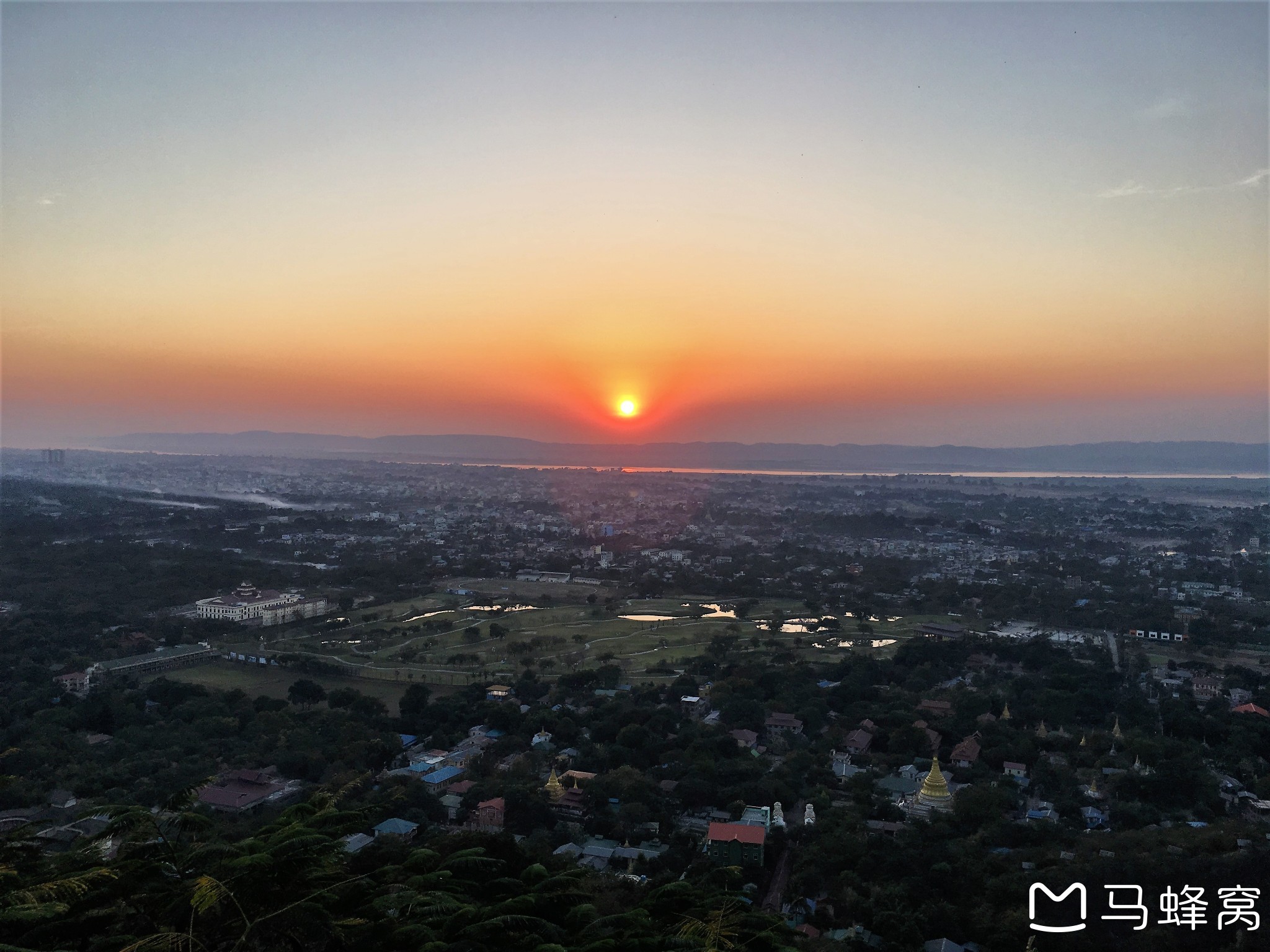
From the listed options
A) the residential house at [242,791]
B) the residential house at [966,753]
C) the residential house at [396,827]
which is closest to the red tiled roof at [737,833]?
the residential house at [396,827]

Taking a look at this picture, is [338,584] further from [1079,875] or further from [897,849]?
[1079,875]

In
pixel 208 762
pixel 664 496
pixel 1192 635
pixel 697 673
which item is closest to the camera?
pixel 208 762

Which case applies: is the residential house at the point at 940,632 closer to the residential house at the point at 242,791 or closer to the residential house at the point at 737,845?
the residential house at the point at 737,845

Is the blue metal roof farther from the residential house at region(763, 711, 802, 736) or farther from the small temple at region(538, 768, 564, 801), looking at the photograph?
the residential house at region(763, 711, 802, 736)

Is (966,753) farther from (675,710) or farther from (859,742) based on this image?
(675,710)

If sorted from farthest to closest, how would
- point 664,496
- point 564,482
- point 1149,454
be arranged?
point 1149,454 → point 564,482 → point 664,496

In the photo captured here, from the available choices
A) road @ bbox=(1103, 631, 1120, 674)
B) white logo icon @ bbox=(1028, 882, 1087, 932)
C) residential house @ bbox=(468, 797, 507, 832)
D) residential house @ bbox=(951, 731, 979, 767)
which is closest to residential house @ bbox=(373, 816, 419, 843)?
residential house @ bbox=(468, 797, 507, 832)

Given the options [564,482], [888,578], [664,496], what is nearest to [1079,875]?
[888,578]
